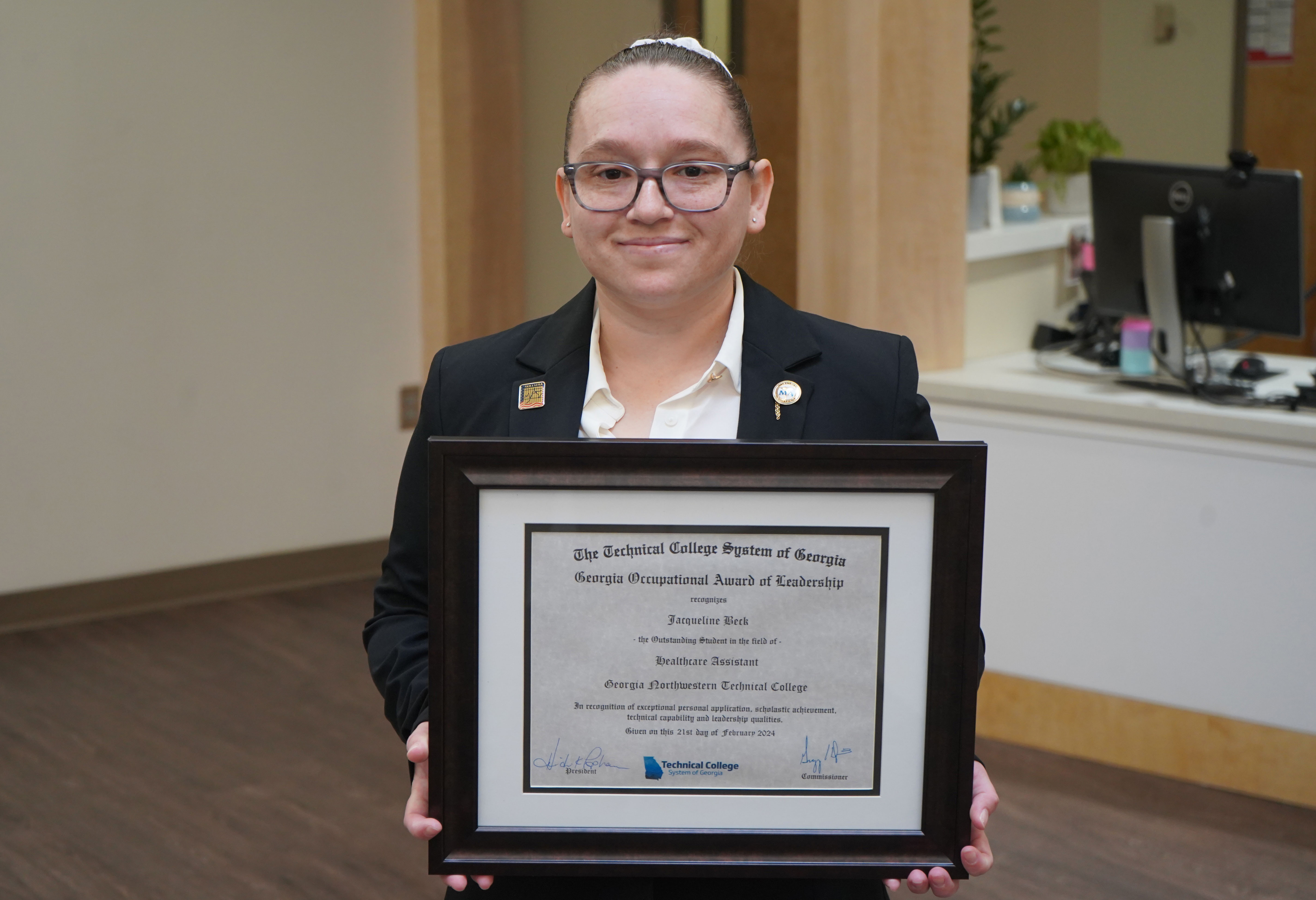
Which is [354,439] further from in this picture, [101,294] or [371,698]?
[371,698]

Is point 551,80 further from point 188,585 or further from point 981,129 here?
point 188,585

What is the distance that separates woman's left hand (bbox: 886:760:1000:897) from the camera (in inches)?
43.0

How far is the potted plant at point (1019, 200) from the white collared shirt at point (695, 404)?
3081mm

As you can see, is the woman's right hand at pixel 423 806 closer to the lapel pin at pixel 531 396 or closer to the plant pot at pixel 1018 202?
the lapel pin at pixel 531 396

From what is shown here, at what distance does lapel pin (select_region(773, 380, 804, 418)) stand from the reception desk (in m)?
2.26

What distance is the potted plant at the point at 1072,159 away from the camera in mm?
4359

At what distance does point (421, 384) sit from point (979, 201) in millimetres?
2326

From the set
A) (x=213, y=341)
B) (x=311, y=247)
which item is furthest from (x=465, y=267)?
(x=213, y=341)

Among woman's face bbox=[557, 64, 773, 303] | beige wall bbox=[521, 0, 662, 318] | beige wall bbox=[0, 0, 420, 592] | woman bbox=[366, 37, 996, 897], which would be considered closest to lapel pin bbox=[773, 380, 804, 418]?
woman bbox=[366, 37, 996, 897]

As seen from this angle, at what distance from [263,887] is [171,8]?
2.99 m

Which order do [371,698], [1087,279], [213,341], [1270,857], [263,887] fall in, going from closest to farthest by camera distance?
1. [263,887]
2. [1270,857]
3. [371,698]
4. [1087,279]
5. [213,341]

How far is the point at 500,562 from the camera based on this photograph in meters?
1.08
